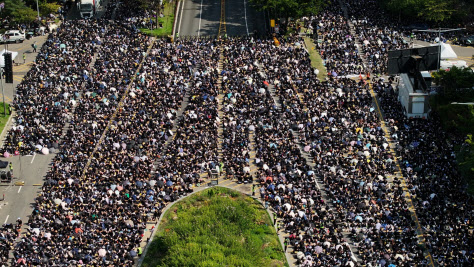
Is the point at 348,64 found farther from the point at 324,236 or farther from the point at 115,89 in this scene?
the point at 324,236

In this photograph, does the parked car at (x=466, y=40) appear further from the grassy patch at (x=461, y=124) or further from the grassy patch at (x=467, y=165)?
the grassy patch at (x=467, y=165)

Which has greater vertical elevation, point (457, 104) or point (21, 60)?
point (21, 60)

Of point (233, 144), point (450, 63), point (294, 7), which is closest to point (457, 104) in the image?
point (450, 63)

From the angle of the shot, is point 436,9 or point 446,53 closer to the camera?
point 446,53

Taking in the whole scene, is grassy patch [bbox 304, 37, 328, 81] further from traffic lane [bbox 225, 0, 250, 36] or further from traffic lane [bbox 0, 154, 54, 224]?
traffic lane [bbox 0, 154, 54, 224]

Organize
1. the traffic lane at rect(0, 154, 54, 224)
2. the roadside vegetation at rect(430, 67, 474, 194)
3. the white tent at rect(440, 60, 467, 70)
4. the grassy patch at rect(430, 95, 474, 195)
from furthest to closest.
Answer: the white tent at rect(440, 60, 467, 70)
the roadside vegetation at rect(430, 67, 474, 194)
the traffic lane at rect(0, 154, 54, 224)
the grassy patch at rect(430, 95, 474, 195)

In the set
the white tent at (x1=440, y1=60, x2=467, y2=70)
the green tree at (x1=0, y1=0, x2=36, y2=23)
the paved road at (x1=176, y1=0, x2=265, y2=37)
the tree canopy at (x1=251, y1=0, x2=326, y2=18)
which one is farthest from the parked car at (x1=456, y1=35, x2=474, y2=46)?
the green tree at (x1=0, y1=0, x2=36, y2=23)

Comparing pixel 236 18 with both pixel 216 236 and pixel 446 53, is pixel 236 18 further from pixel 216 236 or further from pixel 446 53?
pixel 216 236
